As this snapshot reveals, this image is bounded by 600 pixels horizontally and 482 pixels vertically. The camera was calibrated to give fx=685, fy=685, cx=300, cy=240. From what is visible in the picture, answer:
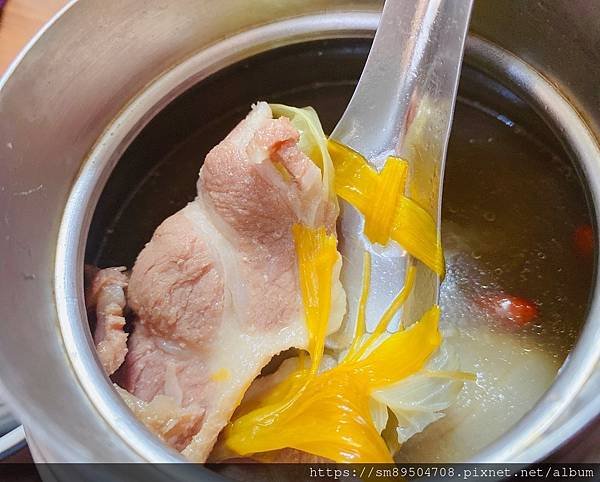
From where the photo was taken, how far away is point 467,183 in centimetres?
117

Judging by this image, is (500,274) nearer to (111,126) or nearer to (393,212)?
(393,212)

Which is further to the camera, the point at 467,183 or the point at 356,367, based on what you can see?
the point at 467,183

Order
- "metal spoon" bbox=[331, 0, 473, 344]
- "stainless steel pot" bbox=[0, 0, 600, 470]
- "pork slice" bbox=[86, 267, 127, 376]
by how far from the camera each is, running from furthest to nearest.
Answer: "metal spoon" bbox=[331, 0, 473, 344], "pork slice" bbox=[86, 267, 127, 376], "stainless steel pot" bbox=[0, 0, 600, 470]

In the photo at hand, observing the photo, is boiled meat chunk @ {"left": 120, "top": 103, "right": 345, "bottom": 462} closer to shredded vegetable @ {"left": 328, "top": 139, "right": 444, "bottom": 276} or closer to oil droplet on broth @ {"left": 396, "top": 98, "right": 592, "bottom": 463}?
shredded vegetable @ {"left": 328, "top": 139, "right": 444, "bottom": 276}

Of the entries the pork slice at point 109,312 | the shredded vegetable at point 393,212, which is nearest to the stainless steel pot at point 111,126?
the pork slice at point 109,312

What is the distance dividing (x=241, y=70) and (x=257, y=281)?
433 millimetres

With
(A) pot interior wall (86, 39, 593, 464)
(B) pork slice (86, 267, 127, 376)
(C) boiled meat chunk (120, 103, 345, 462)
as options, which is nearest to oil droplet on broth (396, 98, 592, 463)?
(A) pot interior wall (86, 39, 593, 464)

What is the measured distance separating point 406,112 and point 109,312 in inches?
22.0

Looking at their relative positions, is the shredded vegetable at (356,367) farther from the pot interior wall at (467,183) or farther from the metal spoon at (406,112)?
the pot interior wall at (467,183)

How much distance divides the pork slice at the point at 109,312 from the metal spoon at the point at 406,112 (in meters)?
0.33

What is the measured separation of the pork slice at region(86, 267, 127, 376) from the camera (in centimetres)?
93

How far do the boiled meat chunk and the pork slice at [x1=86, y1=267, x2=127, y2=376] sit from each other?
0.03 meters

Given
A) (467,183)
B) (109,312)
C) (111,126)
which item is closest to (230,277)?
(109,312)

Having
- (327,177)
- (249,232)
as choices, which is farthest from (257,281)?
(327,177)
